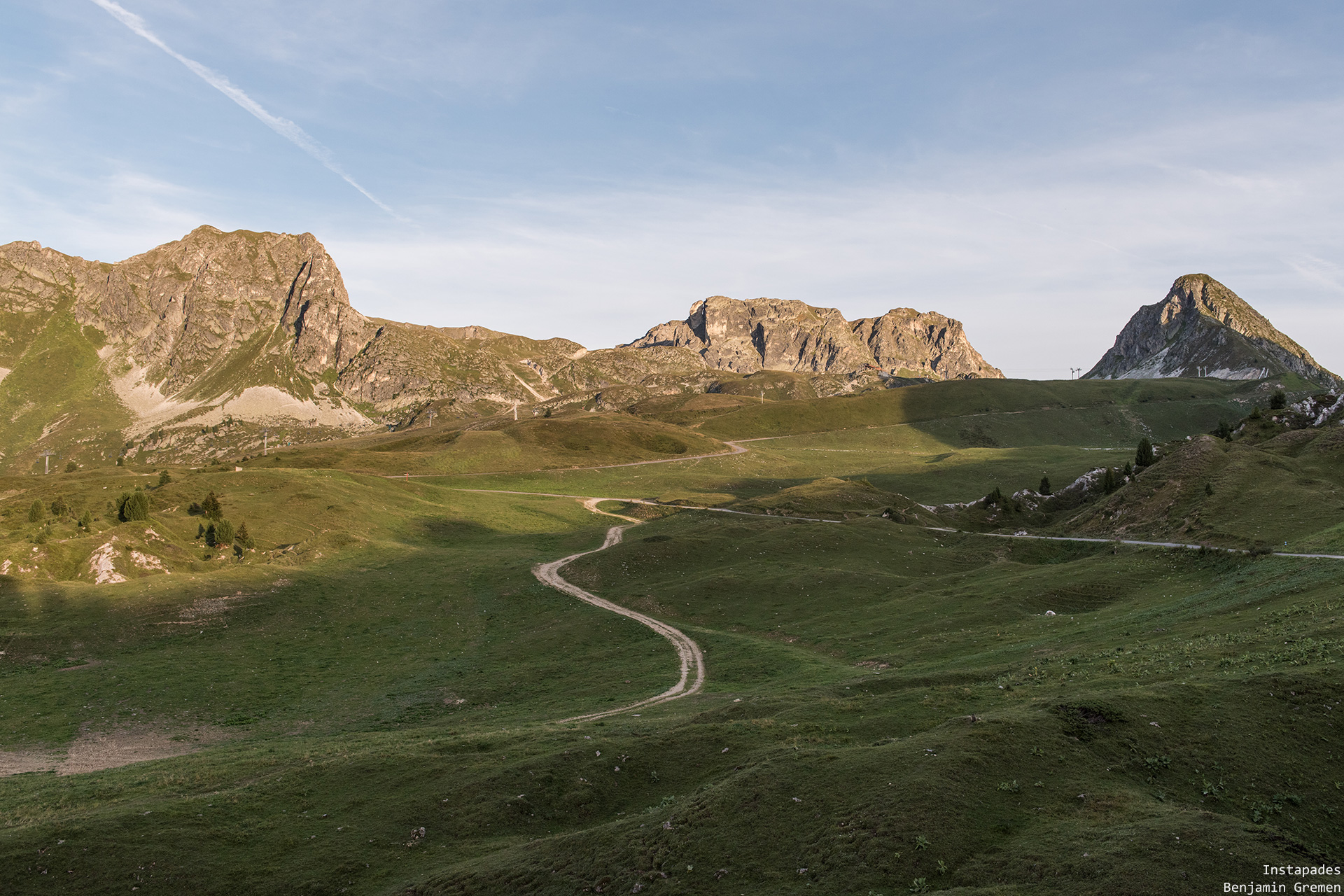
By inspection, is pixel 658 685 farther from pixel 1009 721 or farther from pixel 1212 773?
pixel 1212 773

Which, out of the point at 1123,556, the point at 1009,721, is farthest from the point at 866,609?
the point at 1009,721

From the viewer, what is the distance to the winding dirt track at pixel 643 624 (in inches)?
1750

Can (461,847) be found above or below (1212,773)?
below

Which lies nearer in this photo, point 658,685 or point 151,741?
point 151,741

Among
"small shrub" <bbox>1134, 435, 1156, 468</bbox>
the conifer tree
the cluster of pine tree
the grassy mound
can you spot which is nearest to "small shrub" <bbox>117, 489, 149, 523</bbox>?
the conifer tree

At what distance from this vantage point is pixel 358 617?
71750 millimetres

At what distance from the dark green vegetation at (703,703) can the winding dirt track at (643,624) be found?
4.79ft

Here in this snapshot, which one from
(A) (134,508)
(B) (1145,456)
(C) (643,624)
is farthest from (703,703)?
(B) (1145,456)

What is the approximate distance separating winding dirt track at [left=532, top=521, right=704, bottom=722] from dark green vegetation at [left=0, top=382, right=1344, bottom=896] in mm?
1460

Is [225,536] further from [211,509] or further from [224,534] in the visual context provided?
[211,509]

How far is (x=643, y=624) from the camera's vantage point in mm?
66250

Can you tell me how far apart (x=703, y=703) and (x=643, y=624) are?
24676 mm

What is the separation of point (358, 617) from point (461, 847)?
52.6 meters

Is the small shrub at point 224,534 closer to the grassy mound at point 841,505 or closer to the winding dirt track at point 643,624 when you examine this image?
the winding dirt track at point 643,624
